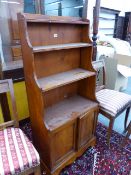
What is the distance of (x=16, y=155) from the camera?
1.05 meters

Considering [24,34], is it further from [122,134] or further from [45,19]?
[122,134]

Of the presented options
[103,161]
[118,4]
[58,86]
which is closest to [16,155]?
[58,86]

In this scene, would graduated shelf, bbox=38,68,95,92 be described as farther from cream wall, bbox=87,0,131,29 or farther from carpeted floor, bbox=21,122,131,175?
cream wall, bbox=87,0,131,29

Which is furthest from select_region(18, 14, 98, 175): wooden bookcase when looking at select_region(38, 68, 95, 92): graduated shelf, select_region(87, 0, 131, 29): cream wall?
select_region(87, 0, 131, 29): cream wall

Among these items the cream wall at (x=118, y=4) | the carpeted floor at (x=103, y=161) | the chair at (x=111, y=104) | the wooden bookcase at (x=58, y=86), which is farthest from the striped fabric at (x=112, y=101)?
the cream wall at (x=118, y=4)

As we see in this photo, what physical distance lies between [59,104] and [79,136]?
0.39 metres

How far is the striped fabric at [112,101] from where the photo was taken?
1.68 m

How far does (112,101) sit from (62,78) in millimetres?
776

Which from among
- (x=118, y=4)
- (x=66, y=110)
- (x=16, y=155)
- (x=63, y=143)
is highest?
(x=118, y=4)

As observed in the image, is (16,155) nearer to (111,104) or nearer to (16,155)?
(16,155)

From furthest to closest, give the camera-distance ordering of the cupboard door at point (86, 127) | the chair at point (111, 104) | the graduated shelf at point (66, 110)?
Result: the chair at point (111, 104), the cupboard door at point (86, 127), the graduated shelf at point (66, 110)

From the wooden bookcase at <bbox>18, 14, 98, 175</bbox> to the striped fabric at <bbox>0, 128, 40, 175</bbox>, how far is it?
0.61 ft

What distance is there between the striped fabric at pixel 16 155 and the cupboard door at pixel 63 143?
0.23 meters

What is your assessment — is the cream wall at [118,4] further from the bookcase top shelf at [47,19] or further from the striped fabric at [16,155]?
the striped fabric at [16,155]
